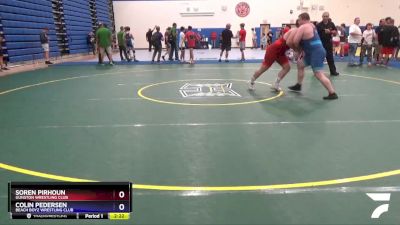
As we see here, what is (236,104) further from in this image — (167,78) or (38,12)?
(38,12)

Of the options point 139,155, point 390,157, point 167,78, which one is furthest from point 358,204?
point 167,78

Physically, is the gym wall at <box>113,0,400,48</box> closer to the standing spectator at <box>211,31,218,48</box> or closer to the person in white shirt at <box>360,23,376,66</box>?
the standing spectator at <box>211,31,218,48</box>

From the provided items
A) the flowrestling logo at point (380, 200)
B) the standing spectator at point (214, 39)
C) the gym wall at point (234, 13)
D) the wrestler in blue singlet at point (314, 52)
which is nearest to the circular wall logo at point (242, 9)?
the gym wall at point (234, 13)

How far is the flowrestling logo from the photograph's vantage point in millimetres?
2783

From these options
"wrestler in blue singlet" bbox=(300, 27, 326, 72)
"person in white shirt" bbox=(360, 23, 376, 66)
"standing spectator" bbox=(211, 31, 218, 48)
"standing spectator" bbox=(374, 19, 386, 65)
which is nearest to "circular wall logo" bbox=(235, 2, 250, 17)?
"standing spectator" bbox=(211, 31, 218, 48)

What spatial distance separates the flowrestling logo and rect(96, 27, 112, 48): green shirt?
1418 centimetres

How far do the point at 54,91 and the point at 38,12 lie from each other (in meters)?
9.29

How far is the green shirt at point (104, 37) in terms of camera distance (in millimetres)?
15430

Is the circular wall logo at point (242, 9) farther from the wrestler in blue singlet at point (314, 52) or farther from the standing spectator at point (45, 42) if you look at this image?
the wrestler in blue singlet at point (314, 52)
